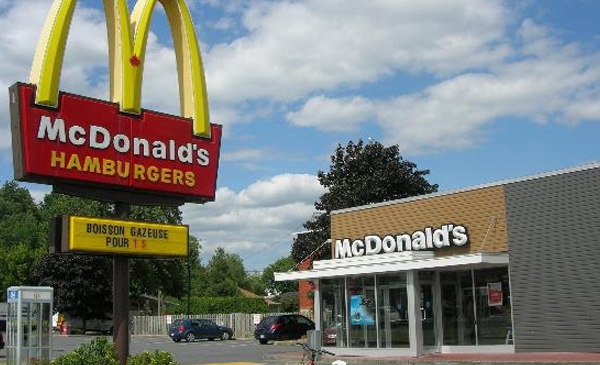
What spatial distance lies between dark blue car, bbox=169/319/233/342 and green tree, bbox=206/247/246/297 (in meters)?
75.0

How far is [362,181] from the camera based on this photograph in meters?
41.8

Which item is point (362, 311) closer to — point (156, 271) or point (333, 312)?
point (333, 312)

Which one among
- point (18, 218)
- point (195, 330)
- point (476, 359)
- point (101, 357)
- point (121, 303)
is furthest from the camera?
point (18, 218)

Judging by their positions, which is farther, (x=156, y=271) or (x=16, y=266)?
(x=156, y=271)

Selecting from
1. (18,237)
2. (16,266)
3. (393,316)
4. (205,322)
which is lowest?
(205,322)

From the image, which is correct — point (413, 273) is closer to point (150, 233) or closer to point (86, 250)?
point (150, 233)

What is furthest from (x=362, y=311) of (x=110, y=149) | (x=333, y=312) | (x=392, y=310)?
(x=110, y=149)

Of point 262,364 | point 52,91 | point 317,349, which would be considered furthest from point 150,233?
point 262,364

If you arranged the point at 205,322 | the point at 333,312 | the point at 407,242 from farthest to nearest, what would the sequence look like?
the point at 205,322
the point at 333,312
the point at 407,242

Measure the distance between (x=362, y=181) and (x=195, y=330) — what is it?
1471 cm

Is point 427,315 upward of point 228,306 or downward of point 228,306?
downward

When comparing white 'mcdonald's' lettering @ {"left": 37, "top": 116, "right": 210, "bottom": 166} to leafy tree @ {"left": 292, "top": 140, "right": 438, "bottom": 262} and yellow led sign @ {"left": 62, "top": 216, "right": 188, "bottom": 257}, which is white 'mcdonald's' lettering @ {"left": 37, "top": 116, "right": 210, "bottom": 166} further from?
leafy tree @ {"left": 292, "top": 140, "right": 438, "bottom": 262}

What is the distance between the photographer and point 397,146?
43.1 meters

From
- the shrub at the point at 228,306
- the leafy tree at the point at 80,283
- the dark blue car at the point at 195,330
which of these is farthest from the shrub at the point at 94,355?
the leafy tree at the point at 80,283
